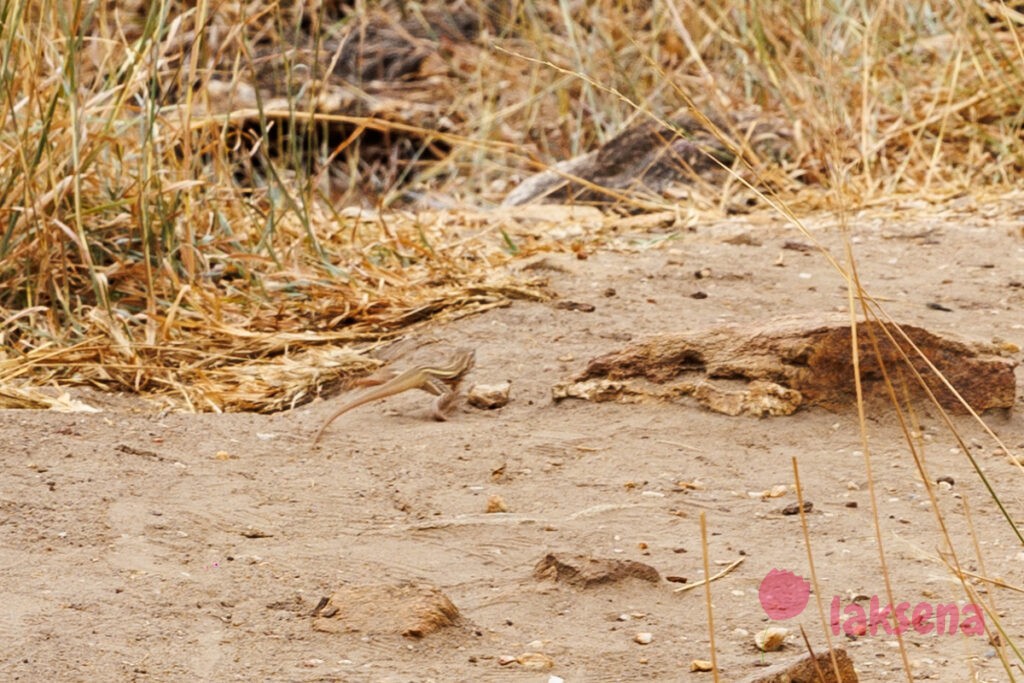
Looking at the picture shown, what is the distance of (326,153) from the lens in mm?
5070

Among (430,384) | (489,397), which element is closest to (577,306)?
(489,397)

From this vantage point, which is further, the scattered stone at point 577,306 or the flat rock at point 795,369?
the scattered stone at point 577,306

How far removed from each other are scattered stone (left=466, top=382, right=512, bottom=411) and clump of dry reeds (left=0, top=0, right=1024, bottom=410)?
41cm

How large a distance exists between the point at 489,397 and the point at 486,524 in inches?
26.5

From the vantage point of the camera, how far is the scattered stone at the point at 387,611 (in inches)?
75.8

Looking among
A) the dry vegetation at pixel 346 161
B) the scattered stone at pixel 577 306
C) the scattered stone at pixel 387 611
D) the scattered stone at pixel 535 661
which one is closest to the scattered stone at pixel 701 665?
the scattered stone at pixel 535 661

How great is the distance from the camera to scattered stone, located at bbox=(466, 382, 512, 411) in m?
3.04

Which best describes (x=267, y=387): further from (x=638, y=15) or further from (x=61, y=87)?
(x=638, y=15)

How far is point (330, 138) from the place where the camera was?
7.46m

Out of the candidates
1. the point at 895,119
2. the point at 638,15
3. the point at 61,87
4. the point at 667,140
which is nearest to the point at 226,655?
the point at 61,87

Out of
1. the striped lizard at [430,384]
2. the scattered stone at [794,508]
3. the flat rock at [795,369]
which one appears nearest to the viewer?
the scattered stone at [794,508]

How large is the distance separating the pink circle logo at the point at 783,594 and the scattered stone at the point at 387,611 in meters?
0.44

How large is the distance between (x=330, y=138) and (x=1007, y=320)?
466 centimetres

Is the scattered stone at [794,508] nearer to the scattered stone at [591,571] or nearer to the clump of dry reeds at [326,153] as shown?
the scattered stone at [591,571]
